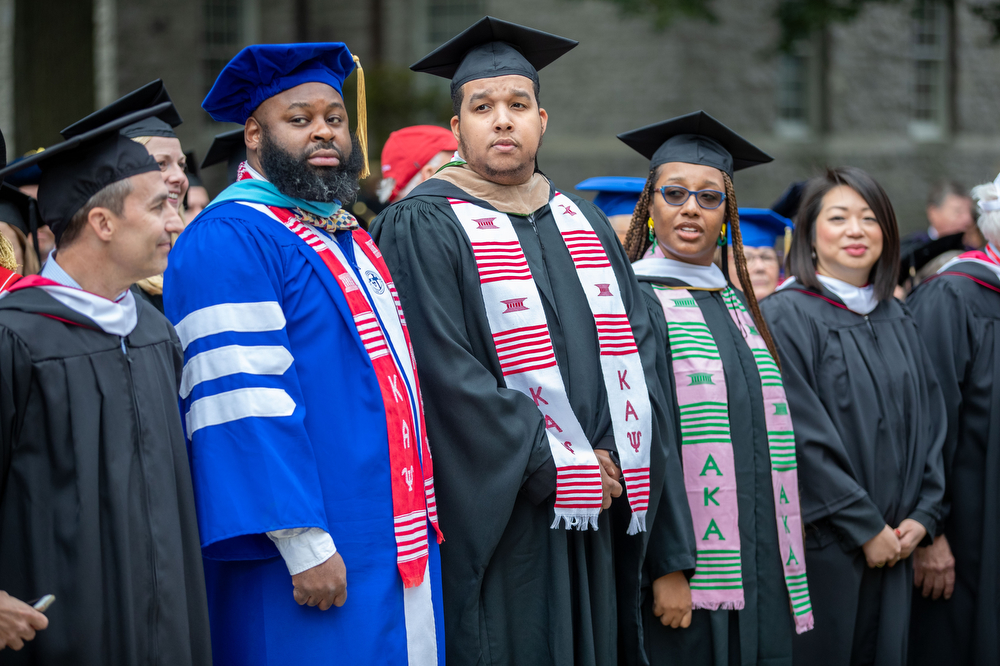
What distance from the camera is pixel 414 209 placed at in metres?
3.22

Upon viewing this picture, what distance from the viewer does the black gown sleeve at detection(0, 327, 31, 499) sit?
2.27 m

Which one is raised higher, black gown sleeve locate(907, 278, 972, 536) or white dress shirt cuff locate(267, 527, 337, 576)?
black gown sleeve locate(907, 278, 972, 536)

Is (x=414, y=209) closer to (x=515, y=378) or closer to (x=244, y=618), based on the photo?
(x=515, y=378)

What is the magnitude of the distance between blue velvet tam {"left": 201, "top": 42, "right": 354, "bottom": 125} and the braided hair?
1499mm

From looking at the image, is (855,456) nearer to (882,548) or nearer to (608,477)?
(882,548)

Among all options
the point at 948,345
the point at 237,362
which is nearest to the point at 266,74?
the point at 237,362

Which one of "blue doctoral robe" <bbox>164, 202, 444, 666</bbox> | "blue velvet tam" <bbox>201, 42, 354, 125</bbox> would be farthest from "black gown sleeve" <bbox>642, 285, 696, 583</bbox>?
"blue velvet tam" <bbox>201, 42, 354, 125</bbox>

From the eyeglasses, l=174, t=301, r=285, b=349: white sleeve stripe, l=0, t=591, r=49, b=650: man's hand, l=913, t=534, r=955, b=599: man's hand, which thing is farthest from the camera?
l=913, t=534, r=955, b=599: man's hand

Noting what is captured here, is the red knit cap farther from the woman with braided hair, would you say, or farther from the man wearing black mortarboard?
the man wearing black mortarboard

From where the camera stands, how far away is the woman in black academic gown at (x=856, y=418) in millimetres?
3949

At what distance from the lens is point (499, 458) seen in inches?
115

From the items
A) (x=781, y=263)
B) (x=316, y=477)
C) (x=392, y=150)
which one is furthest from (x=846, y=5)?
(x=316, y=477)

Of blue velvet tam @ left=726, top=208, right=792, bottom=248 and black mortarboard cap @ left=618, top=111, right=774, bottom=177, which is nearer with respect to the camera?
black mortarboard cap @ left=618, top=111, right=774, bottom=177

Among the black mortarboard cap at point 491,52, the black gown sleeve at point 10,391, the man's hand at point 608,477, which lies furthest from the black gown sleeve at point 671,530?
the black gown sleeve at point 10,391
